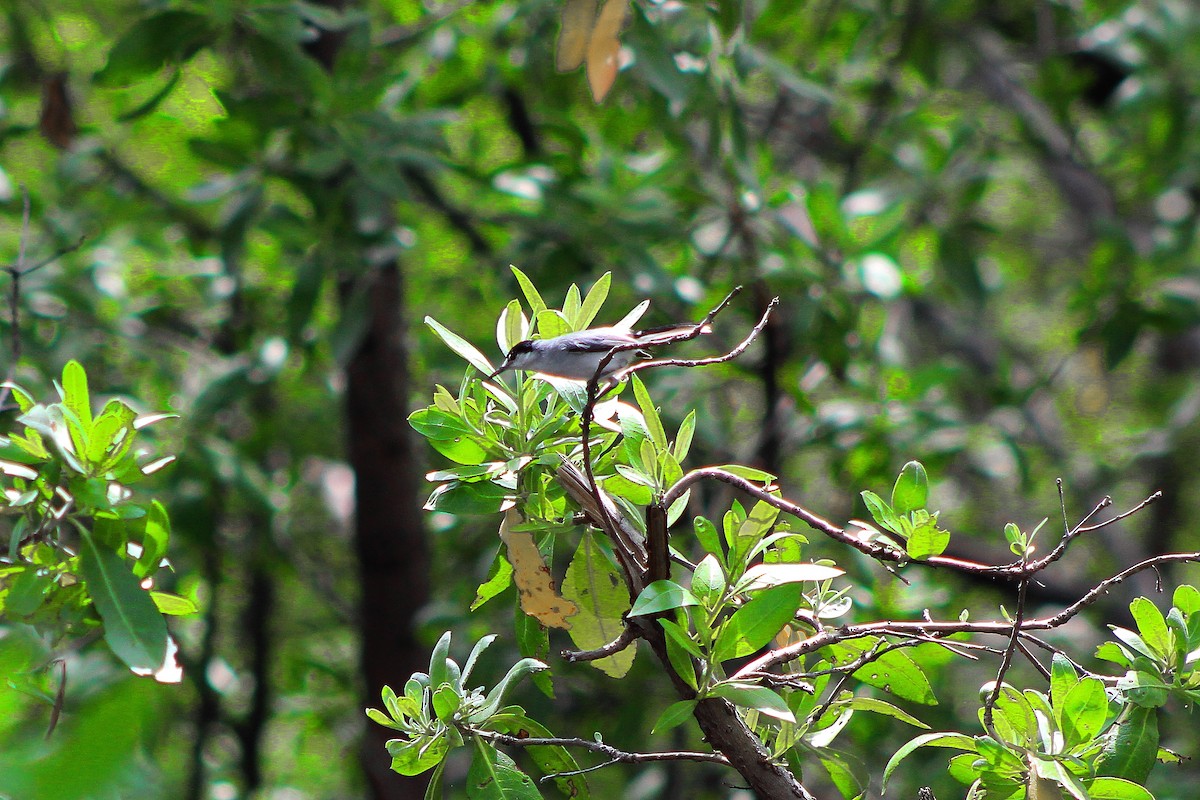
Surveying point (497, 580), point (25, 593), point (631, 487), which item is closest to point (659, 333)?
point (631, 487)

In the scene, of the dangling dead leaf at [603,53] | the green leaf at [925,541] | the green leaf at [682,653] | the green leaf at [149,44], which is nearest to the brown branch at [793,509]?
the green leaf at [925,541]

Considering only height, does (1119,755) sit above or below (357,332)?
above

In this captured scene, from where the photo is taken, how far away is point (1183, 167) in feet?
11.5

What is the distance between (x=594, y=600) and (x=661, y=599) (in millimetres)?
161

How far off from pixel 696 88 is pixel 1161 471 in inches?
119

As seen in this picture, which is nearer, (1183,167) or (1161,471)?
(1183,167)

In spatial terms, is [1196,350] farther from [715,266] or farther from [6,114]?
[6,114]

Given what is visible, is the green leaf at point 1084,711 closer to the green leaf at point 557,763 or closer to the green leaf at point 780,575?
the green leaf at point 780,575

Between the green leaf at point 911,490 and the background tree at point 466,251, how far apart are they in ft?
4.09

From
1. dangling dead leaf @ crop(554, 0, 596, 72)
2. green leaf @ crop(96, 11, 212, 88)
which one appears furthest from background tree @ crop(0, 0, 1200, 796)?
dangling dead leaf @ crop(554, 0, 596, 72)

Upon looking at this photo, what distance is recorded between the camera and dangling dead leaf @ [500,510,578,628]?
3.04ft

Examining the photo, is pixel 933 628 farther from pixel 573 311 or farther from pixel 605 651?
pixel 573 311

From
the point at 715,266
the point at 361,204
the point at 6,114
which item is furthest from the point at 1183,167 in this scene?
the point at 6,114

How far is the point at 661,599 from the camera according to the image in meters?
0.81
